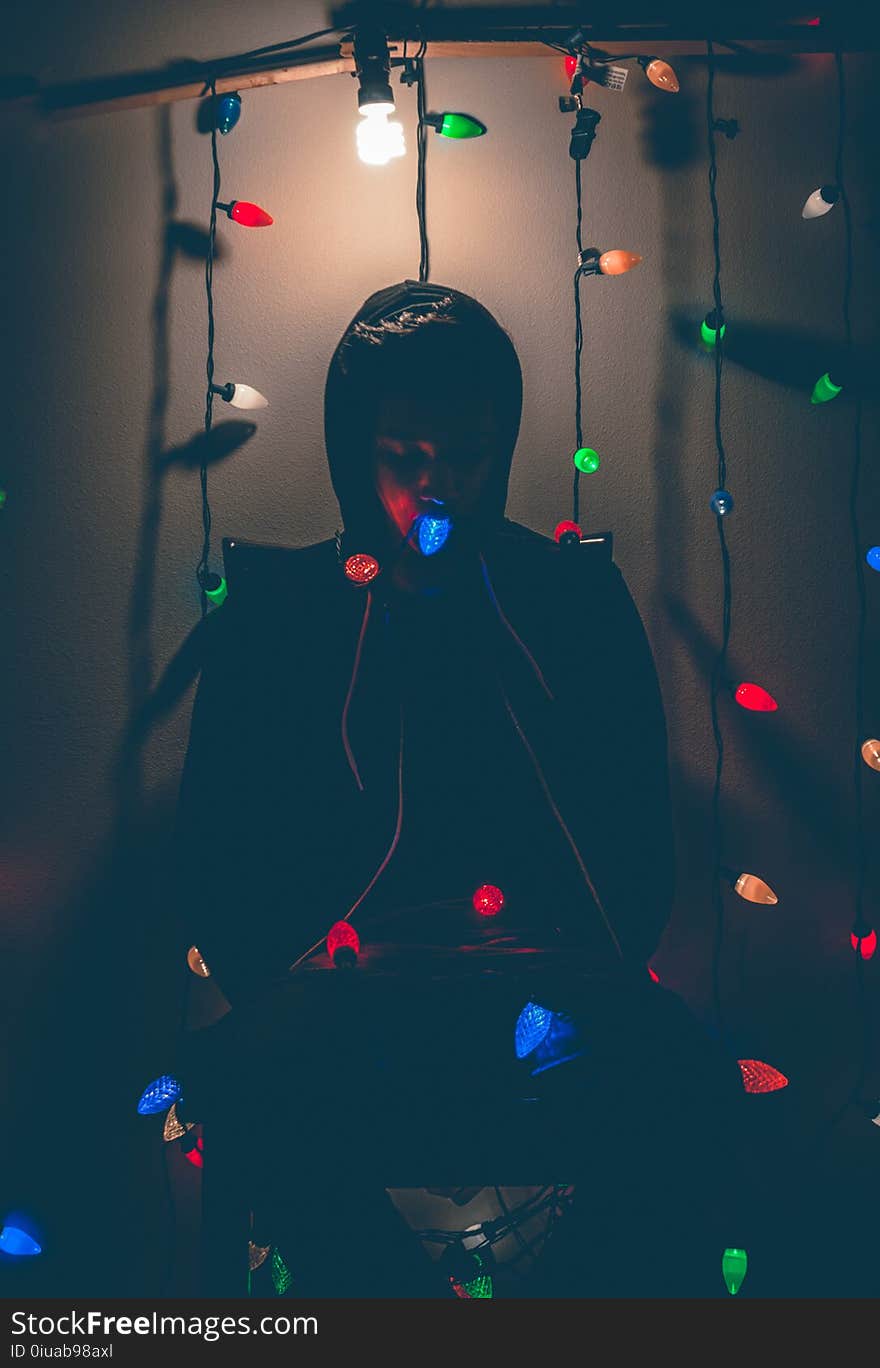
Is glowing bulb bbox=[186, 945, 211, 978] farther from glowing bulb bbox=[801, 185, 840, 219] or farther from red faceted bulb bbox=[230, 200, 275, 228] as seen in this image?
glowing bulb bbox=[801, 185, 840, 219]

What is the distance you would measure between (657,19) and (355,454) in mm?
1135

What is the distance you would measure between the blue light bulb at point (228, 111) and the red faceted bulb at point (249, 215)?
0.53 ft

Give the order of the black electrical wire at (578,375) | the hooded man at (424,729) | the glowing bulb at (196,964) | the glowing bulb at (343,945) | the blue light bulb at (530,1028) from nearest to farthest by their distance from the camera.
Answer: the blue light bulb at (530,1028) → the glowing bulb at (343,945) → the hooded man at (424,729) → the glowing bulb at (196,964) → the black electrical wire at (578,375)

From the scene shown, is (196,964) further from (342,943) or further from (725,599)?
(725,599)

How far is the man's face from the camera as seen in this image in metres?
1.79

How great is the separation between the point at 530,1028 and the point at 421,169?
5.30ft

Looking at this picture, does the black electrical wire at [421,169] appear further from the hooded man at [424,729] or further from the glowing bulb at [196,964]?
the glowing bulb at [196,964]

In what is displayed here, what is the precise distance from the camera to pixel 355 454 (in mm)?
1856

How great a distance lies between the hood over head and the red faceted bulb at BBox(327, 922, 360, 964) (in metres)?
0.61

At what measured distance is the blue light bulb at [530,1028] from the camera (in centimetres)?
142

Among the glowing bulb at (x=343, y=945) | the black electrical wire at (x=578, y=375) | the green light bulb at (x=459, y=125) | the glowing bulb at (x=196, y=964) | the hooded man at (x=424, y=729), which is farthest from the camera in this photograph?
the black electrical wire at (x=578, y=375)

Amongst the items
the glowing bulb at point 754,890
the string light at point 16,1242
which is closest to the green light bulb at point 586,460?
the glowing bulb at point 754,890

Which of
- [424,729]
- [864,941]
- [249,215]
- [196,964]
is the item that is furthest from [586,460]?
[196,964]

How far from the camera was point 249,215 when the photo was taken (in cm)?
204
